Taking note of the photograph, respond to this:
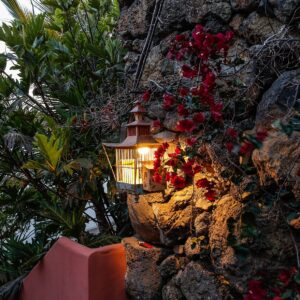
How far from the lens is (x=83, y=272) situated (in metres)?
2.75

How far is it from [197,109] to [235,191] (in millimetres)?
533

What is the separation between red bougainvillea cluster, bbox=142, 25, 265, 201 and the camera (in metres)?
2.08

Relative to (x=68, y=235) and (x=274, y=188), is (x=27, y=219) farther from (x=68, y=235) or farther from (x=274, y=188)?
(x=274, y=188)

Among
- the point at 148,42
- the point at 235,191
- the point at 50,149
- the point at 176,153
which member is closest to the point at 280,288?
the point at 235,191

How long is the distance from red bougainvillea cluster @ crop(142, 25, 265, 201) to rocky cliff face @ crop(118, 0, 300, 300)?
10 cm

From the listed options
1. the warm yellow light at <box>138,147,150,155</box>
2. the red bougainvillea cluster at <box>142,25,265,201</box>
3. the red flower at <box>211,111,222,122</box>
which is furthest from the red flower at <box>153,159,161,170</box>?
the red flower at <box>211,111,222,122</box>

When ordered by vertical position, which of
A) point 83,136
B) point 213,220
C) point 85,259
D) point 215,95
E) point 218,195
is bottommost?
point 85,259

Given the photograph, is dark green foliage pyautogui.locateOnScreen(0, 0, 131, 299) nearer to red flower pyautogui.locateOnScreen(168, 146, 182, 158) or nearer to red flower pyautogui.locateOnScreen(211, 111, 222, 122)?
red flower pyautogui.locateOnScreen(168, 146, 182, 158)

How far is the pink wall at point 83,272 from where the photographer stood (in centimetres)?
272

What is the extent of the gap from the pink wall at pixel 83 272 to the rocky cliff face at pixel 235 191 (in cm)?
11

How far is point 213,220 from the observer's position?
224cm

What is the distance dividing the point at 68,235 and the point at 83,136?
0.99 metres

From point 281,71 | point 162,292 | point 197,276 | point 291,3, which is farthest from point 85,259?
point 291,3

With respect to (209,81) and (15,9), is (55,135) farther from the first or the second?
(15,9)
